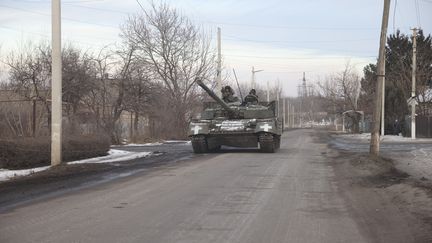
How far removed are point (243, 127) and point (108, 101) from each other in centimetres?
1431

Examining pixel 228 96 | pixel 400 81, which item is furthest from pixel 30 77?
pixel 400 81

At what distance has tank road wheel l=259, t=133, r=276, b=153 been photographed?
22484 millimetres

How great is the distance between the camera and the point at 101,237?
22.6ft

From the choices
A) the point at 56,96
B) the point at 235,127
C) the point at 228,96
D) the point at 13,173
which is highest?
the point at 228,96

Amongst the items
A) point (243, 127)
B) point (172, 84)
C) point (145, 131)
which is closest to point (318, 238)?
point (243, 127)

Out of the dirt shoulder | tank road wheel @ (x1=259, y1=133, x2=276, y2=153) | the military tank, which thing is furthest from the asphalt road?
the military tank

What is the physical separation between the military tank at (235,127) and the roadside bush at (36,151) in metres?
5.30

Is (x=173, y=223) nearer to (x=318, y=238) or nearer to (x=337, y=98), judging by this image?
(x=318, y=238)

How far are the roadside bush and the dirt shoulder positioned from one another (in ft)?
27.9

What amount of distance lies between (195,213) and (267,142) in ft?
46.6

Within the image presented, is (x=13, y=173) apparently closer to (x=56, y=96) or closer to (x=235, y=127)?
(x=56, y=96)

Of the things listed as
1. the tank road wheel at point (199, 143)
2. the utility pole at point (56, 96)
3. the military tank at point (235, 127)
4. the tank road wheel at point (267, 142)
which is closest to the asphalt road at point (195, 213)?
the utility pole at point (56, 96)

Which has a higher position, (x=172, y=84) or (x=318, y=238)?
(x=172, y=84)

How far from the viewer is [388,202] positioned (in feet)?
32.8
